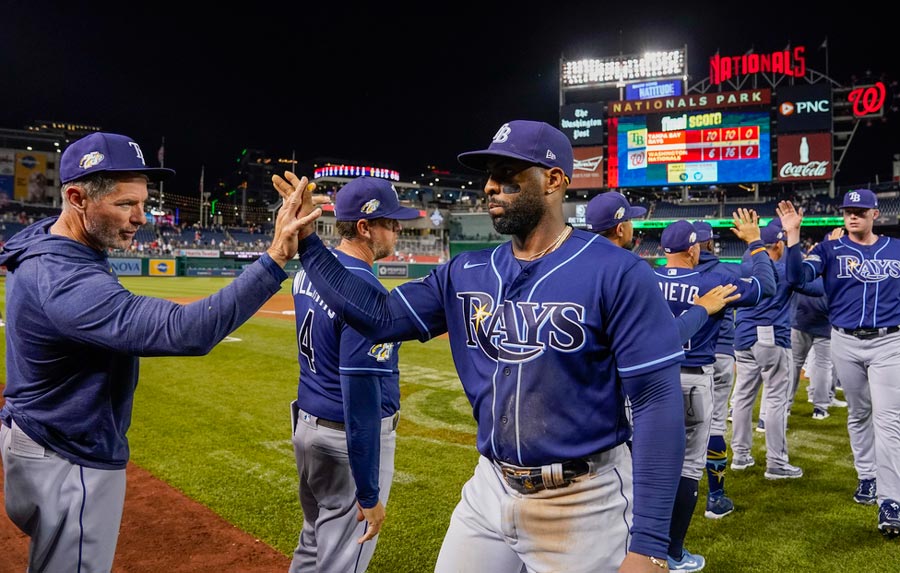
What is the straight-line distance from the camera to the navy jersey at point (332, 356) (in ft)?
8.50

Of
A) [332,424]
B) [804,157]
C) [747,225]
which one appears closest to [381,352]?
[332,424]

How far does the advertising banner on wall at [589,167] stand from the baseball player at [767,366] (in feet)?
133

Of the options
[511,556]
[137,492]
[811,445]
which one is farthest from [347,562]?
[811,445]

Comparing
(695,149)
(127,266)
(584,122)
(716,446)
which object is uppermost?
(584,122)

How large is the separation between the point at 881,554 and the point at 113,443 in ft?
15.1

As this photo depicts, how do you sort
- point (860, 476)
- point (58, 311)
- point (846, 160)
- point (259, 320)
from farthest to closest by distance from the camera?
point (846, 160), point (259, 320), point (860, 476), point (58, 311)

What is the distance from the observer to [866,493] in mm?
4996

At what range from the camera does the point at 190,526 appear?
4.50m

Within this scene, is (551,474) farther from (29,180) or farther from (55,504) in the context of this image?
(29,180)

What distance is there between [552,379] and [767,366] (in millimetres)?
4952

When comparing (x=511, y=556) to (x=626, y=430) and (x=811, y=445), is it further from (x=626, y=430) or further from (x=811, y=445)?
(x=811, y=445)

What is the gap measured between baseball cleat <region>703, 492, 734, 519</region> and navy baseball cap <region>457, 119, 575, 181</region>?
3729 millimetres

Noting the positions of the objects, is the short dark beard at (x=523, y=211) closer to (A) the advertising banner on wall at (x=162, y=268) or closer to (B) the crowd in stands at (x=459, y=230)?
(B) the crowd in stands at (x=459, y=230)

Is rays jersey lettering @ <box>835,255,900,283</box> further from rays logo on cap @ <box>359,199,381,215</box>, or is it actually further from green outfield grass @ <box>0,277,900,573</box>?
rays logo on cap @ <box>359,199,381,215</box>
